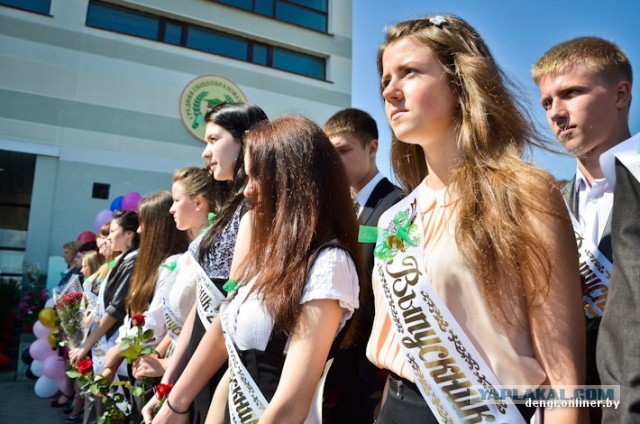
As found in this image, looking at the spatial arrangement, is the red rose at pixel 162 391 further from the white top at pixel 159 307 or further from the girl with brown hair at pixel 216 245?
the white top at pixel 159 307

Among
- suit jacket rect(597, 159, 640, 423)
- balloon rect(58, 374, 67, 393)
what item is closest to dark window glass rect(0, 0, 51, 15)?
balloon rect(58, 374, 67, 393)

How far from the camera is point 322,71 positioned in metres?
12.9

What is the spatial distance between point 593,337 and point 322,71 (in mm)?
12529

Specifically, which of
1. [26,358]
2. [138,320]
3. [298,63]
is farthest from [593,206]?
[298,63]

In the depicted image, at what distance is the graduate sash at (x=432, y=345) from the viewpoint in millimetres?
946

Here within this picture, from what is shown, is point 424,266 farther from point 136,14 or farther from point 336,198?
point 136,14

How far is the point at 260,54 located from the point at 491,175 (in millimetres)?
11899

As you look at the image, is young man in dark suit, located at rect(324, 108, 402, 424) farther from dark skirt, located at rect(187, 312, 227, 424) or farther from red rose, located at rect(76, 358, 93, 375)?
red rose, located at rect(76, 358, 93, 375)

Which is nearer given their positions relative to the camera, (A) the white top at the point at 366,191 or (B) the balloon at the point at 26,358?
(A) the white top at the point at 366,191

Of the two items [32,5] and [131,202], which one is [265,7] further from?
[131,202]

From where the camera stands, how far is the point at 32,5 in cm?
956

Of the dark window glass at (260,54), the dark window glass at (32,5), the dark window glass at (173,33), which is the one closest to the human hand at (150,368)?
the dark window glass at (32,5)

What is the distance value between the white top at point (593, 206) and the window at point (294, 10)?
460 inches

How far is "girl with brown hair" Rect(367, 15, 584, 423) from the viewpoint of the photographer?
3.01ft
